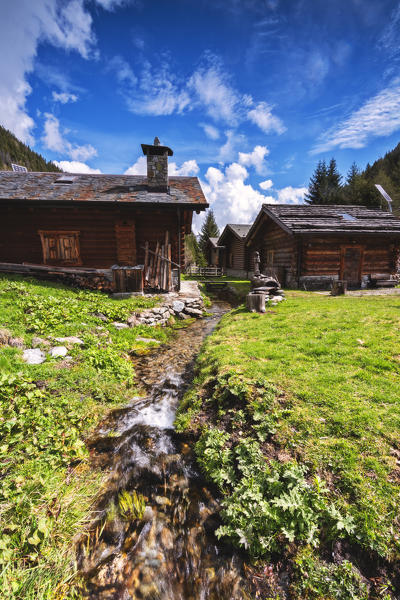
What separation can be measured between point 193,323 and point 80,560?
7.64 metres

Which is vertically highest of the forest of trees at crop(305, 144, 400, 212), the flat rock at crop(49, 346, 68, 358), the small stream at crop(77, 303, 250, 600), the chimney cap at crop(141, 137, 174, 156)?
the forest of trees at crop(305, 144, 400, 212)

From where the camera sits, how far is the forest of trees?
3491 cm

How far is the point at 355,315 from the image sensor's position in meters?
7.55

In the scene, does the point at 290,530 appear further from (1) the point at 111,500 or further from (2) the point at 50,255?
(2) the point at 50,255

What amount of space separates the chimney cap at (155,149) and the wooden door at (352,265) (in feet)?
39.8

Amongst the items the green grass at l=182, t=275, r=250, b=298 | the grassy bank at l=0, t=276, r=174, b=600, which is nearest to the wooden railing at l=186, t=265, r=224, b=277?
the green grass at l=182, t=275, r=250, b=298

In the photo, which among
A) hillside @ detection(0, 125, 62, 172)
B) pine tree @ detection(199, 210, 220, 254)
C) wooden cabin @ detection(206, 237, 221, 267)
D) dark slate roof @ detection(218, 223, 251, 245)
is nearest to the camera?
dark slate roof @ detection(218, 223, 251, 245)

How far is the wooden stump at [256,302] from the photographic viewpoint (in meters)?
9.20

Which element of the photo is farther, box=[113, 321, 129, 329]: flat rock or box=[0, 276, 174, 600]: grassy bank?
box=[113, 321, 129, 329]: flat rock

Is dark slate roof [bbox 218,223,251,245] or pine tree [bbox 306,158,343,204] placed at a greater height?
pine tree [bbox 306,158,343,204]

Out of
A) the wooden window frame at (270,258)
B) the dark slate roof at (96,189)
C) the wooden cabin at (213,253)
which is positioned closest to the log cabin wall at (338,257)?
the wooden window frame at (270,258)

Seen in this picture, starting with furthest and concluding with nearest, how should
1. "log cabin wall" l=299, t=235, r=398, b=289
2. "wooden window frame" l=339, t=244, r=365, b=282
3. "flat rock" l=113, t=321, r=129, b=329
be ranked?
"wooden window frame" l=339, t=244, r=365, b=282 → "log cabin wall" l=299, t=235, r=398, b=289 → "flat rock" l=113, t=321, r=129, b=329

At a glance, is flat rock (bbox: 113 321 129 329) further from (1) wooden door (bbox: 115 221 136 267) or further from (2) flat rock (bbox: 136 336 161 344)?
(1) wooden door (bbox: 115 221 136 267)

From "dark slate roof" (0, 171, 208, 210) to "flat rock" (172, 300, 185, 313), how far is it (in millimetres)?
4391
